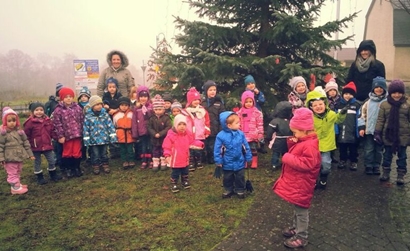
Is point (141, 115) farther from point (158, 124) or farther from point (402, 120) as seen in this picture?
point (402, 120)

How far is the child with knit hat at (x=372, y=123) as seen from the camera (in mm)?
6223

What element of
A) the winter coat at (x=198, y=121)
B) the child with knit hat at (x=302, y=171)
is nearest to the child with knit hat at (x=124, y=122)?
the winter coat at (x=198, y=121)

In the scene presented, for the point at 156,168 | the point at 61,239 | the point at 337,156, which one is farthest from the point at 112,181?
the point at 337,156

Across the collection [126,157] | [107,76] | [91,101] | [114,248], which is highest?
[107,76]

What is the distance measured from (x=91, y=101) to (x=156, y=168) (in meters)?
2.01

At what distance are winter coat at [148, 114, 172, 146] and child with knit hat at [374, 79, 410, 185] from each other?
415 cm

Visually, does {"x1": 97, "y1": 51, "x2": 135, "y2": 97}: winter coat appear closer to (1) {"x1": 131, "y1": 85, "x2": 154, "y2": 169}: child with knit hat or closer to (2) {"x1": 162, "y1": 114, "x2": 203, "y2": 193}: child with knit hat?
(1) {"x1": 131, "y1": 85, "x2": 154, "y2": 169}: child with knit hat

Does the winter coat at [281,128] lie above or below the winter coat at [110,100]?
below

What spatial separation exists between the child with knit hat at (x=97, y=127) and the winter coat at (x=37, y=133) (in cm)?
75

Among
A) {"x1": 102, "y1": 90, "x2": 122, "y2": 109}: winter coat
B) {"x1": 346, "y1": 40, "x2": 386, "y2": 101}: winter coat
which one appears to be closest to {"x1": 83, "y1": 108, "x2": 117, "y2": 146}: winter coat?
{"x1": 102, "y1": 90, "x2": 122, "y2": 109}: winter coat

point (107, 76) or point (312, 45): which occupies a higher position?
point (312, 45)

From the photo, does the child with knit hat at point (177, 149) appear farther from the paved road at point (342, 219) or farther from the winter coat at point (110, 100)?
the winter coat at point (110, 100)

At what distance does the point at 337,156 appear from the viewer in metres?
8.08

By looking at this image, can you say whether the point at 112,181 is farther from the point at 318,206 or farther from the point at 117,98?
the point at 318,206
